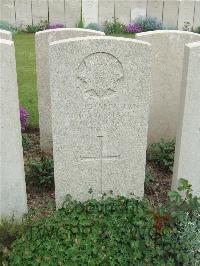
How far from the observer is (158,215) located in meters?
4.23

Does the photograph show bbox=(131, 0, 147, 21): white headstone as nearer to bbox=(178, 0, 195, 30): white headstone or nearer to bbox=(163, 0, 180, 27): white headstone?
bbox=(163, 0, 180, 27): white headstone

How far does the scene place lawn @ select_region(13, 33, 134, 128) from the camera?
7.70 m

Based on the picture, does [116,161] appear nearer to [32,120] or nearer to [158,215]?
[158,215]

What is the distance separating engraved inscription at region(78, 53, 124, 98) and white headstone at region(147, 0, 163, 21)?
34.9 ft

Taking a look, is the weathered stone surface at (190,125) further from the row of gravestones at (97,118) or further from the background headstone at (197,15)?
the background headstone at (197,15)

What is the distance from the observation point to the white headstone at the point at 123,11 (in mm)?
13898

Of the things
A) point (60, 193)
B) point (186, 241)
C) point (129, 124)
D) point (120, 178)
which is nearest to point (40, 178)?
point (60, 193)

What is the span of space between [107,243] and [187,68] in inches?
71.6

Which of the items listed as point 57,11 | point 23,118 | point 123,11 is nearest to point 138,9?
point 123,11

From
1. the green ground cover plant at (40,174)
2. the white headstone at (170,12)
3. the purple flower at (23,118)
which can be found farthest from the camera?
the white headstone at (170,12)

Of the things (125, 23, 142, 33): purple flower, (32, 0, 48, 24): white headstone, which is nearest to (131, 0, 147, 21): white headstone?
(125, 23, 142, 33): purple flower

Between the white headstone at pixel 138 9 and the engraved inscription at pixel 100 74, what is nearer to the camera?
the engraved inscription at pixel 100 74

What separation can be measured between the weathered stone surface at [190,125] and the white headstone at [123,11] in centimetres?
1012

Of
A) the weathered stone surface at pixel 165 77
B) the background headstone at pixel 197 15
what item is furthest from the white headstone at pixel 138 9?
the weathered stone surface at pixel 165 77
